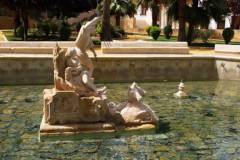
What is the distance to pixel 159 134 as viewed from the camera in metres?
10.4

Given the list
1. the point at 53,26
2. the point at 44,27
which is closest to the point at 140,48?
the point at 53,26

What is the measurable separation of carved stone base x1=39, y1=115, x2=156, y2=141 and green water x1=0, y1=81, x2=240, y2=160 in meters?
0.22

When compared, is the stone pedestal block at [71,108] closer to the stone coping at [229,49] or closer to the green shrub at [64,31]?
the stone coping at [229,49]

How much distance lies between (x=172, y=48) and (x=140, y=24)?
130 feet

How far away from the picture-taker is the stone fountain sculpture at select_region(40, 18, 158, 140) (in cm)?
1016

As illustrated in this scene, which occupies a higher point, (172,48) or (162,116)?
(172,48)

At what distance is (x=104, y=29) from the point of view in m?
27.0

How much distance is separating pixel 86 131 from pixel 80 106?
0.60 meters

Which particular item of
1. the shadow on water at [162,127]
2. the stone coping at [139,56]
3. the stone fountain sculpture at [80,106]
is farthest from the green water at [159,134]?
the stone coping at [139,56]

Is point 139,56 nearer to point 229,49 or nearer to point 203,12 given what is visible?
point 229,49

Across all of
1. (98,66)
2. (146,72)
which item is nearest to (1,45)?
(98,66)

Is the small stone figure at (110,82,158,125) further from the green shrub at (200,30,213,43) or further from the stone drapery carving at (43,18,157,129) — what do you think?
the green shrub at (200,30,213,43)

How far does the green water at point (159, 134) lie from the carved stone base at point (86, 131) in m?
0.22

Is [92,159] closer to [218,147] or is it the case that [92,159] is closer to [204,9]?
[218,147]
